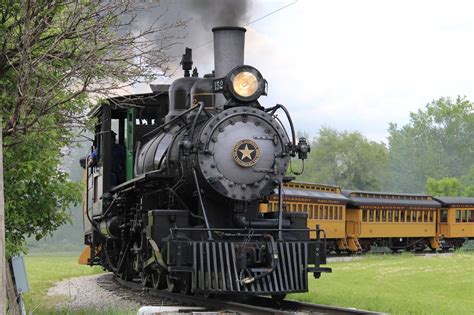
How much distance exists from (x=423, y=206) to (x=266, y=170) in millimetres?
24177

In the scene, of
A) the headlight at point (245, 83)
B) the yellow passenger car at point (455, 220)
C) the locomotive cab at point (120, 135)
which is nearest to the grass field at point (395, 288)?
the locomotive cab at point (120, 135)

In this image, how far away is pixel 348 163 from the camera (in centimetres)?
6712

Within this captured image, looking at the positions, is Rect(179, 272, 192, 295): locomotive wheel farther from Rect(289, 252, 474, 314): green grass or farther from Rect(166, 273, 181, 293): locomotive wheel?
Rect(289, 252, 474, 314): green grass

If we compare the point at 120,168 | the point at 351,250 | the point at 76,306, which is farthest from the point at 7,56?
the point at 351,250

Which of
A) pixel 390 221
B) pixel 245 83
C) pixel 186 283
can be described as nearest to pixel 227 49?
pixel 245 83

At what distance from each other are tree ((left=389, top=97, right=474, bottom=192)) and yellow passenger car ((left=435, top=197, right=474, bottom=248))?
39367 mm

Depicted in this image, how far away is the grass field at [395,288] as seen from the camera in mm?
11523

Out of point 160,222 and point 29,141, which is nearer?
point 29,141

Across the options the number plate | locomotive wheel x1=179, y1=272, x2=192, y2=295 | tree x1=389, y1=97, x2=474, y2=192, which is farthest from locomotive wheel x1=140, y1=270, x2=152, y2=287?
tree x1=389, y1=97, x2=474, y2=192

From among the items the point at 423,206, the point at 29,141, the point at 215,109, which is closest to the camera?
the point at 29,141

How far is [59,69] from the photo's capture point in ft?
31.9

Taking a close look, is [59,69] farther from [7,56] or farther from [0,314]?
[0,314]

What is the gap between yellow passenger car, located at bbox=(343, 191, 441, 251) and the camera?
30969 mm

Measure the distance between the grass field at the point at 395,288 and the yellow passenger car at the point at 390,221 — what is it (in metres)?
7.41
